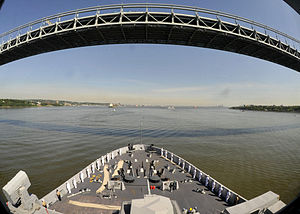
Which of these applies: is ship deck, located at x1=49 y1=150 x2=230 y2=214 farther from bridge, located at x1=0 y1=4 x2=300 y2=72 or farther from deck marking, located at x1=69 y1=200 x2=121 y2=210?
bridge, located at x1=0 y1=4 x2=300 y2=72

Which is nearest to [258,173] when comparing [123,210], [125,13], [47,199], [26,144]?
[123,210]

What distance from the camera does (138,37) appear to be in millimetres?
23719

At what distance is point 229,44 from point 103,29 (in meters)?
24.9

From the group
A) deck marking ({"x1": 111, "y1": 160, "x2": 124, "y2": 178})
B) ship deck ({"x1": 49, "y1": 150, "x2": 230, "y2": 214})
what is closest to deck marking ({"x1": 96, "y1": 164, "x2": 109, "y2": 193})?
ship deck ({"x1": 49, "y1": 150, "x2": 230, "y2": 214})

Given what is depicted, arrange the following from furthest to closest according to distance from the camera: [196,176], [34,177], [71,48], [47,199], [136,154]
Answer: [71,48] < [136,154] < [34,177] < [196,176] < [47,199]

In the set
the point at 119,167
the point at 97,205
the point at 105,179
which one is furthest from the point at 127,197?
the point at 119,167

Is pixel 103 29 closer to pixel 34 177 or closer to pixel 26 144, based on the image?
pixel 34 177

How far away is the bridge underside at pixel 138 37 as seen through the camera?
19906 mm

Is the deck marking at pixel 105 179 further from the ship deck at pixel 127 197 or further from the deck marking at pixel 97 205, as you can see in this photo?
the deck marking at pixel 97 205

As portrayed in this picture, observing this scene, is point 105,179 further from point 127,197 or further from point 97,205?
point 127,197

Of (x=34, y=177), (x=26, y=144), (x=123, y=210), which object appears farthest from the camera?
(x=26, y=144)

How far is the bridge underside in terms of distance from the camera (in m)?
19.9

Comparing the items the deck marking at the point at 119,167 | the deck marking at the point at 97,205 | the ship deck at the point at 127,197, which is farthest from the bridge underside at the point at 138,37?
the deck marking at the point at 97,205

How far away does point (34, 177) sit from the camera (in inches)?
521
